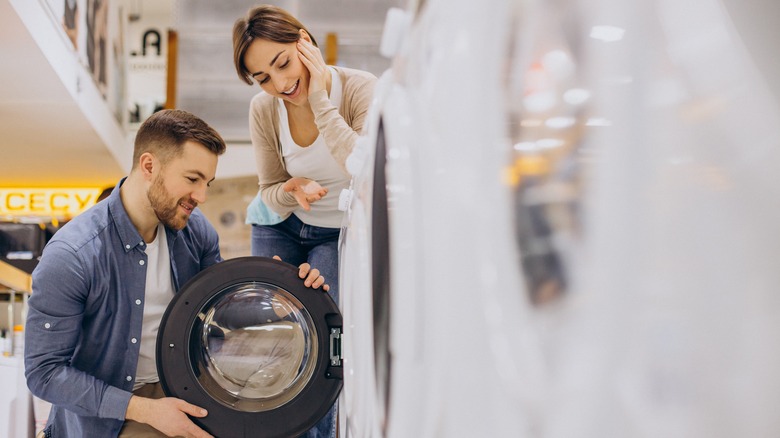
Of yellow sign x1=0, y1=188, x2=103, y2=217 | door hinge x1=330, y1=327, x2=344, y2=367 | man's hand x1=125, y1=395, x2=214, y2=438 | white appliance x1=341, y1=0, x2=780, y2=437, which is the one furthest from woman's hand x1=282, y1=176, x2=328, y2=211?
yellow sign x1=0, y1=188, x2=103, y2=217

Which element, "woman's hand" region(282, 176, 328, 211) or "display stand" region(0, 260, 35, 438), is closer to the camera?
"woman's hand" region(282, 176, 328, 211)

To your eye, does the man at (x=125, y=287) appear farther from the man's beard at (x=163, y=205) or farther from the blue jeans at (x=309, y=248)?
the blue jeans at (x=309, y=248)

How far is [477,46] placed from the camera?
1.39 ft

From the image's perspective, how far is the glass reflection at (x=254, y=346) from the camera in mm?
1479

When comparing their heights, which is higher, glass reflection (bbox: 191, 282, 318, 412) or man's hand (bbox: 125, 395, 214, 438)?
glass reflection (bbox: 191, 282, 318, 412)

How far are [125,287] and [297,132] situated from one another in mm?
511

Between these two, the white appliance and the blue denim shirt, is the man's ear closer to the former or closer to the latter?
the blue denim shirt

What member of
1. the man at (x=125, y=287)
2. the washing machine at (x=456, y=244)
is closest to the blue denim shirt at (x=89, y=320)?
the man at (x=125, y=287)

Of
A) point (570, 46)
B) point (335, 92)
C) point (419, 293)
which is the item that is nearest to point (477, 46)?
point (570, 46)

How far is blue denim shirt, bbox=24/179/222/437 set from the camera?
54.1 inches

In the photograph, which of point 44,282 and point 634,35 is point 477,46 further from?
point 44,282

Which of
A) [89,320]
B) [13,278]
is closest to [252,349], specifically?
[89,320]

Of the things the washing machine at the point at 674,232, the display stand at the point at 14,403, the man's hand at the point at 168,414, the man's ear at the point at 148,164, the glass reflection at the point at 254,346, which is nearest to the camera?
the washing machine at the point at 674,232

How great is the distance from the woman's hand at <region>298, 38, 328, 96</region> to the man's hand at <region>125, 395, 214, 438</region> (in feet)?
2.17
